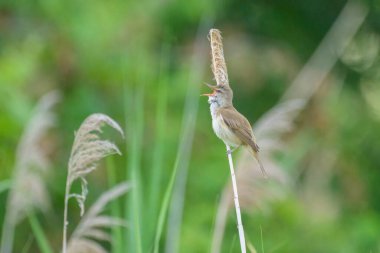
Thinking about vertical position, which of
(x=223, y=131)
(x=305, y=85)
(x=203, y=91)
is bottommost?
(x=223, y=131)

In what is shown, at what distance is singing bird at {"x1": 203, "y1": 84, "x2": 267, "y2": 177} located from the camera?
11.3ft

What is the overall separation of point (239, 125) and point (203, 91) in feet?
15.2

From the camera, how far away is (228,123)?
145 inches

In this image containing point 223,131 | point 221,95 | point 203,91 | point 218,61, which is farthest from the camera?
point 203,91

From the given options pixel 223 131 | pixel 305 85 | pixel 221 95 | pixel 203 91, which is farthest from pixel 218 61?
pixel 305 85

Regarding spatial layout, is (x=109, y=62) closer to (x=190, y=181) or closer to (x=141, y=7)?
(x=141, y=7)

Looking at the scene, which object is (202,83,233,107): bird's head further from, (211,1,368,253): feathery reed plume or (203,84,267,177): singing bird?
(211,1,368,253): feathery reed plume

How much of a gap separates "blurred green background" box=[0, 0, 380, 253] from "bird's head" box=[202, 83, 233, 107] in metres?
3.39

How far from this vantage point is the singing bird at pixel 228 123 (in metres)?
3.44

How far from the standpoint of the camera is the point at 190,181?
320 inches

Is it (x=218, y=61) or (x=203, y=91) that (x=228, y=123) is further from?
(x=203, y=91)

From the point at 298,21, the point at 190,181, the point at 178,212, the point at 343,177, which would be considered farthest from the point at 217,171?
the point at 178,212

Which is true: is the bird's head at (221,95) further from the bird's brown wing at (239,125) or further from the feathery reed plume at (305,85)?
the feathery reed plume at (305,85)

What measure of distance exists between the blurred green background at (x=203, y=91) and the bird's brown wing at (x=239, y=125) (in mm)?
3085
